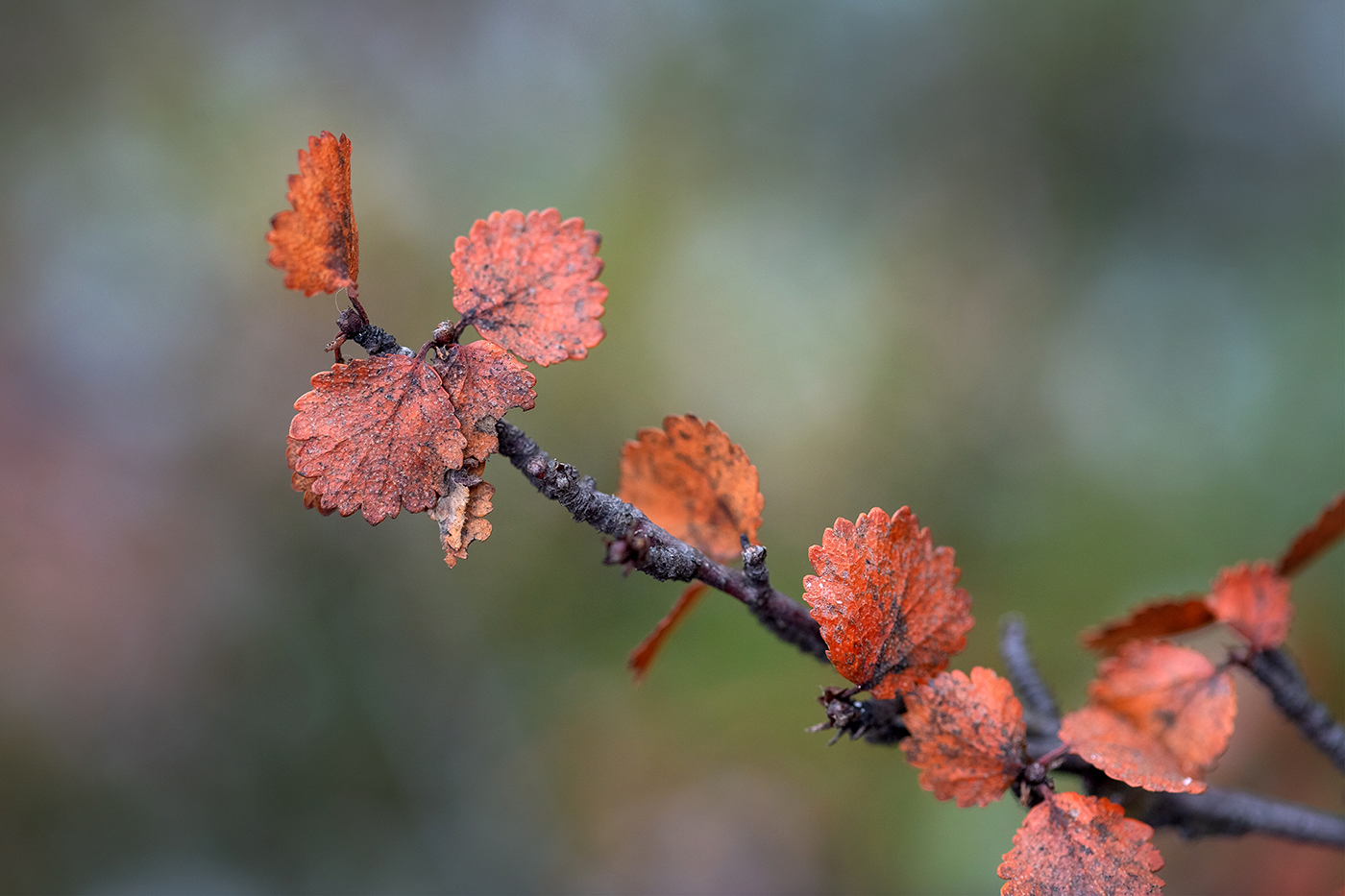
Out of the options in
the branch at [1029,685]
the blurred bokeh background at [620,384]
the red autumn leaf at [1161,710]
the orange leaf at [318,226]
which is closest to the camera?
the orange leaf at [318,226]

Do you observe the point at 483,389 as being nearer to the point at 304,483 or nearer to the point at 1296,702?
the point at 304,483

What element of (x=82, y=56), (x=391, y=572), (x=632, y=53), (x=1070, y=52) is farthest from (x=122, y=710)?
(x=1070, y=52)

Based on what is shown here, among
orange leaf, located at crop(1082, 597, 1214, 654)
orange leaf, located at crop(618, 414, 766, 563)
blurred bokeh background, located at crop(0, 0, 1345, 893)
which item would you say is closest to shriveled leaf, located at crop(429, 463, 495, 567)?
orange leaf, located at crop(618, 414, 766, 563)

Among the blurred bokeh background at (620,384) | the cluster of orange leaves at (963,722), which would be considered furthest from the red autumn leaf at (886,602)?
the blurred bokeh background at (620,384)

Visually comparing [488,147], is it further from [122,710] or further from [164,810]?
[164,810]

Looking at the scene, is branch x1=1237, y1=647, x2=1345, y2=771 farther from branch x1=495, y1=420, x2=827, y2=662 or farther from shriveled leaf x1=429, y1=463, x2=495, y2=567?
shriveled leaf x1=429, y1=463, x2=495, y2=567

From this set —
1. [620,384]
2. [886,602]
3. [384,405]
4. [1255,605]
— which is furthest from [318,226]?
[620,384]

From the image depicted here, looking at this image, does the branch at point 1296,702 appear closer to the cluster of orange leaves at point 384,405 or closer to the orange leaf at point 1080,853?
the orange leaf at point 1080,853
